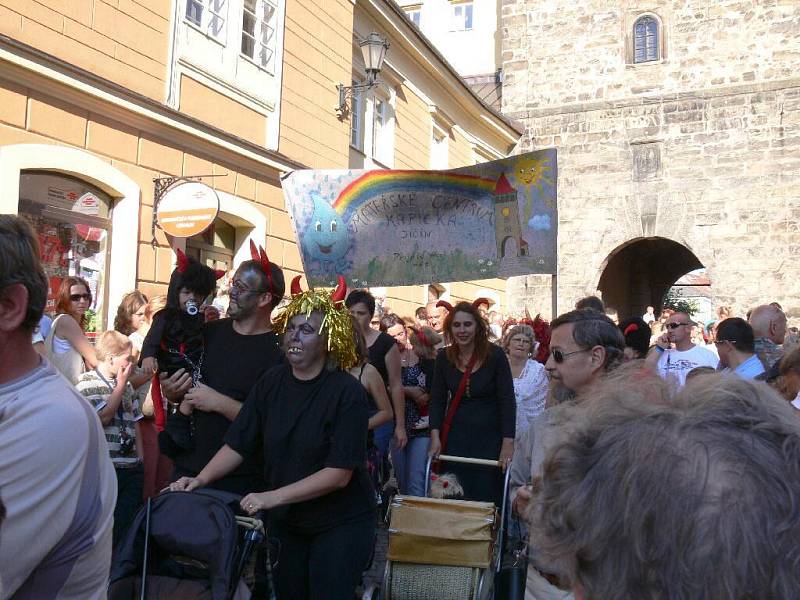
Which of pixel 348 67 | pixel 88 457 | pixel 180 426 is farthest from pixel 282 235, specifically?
pixel 88 457

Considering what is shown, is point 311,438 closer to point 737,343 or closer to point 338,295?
point 338,295

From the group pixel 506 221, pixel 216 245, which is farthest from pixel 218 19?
pixel 506 221

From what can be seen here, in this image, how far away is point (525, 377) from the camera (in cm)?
672

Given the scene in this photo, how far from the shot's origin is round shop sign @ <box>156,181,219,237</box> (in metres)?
9.89

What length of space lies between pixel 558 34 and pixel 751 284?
8.68 m

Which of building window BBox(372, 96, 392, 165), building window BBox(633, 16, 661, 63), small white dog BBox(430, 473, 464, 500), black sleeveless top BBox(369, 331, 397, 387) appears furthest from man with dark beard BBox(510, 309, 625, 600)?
building window BBox(633, 16, 661, 63)

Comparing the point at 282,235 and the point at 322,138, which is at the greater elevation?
the point at 322,138

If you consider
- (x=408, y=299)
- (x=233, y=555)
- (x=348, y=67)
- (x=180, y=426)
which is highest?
(x=348, y=67)

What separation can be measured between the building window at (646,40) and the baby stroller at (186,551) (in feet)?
74.1

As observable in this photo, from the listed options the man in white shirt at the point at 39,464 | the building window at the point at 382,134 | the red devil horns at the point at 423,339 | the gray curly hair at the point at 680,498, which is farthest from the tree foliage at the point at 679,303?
the gray curly hair at the point at 680,498

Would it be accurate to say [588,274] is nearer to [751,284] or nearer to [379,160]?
[751,284]

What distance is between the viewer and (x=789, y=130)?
21.5 meters

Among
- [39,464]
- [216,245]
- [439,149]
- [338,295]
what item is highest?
[439,149]

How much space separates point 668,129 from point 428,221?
57.7 feet
